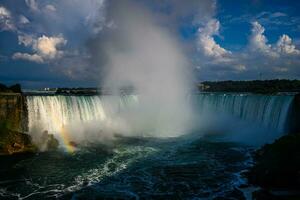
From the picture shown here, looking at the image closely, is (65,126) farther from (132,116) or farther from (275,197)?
(275,197)

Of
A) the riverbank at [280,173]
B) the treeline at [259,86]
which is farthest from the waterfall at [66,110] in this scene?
the treeline at [259,86]

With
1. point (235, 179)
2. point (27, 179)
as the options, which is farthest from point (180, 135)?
point (27, 179)

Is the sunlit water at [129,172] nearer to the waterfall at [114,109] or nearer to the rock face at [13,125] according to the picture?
the rock face at [13,125]

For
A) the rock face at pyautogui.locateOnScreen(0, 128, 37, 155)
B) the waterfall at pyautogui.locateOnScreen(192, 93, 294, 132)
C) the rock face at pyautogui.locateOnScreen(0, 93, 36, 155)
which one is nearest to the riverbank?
the waterfall at pyautogui.locateOnScreen(192, 93, 294, 132)

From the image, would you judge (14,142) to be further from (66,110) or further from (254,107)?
(254,107)

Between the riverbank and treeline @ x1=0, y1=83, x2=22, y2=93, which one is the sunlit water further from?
treeline @ x1=0, y1=83, x2=22, y2=93

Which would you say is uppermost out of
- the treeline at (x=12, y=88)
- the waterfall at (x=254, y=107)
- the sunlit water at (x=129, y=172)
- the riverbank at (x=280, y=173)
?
the treeline at (x=12, y=88)

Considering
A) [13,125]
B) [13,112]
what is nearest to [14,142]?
[13,125]
